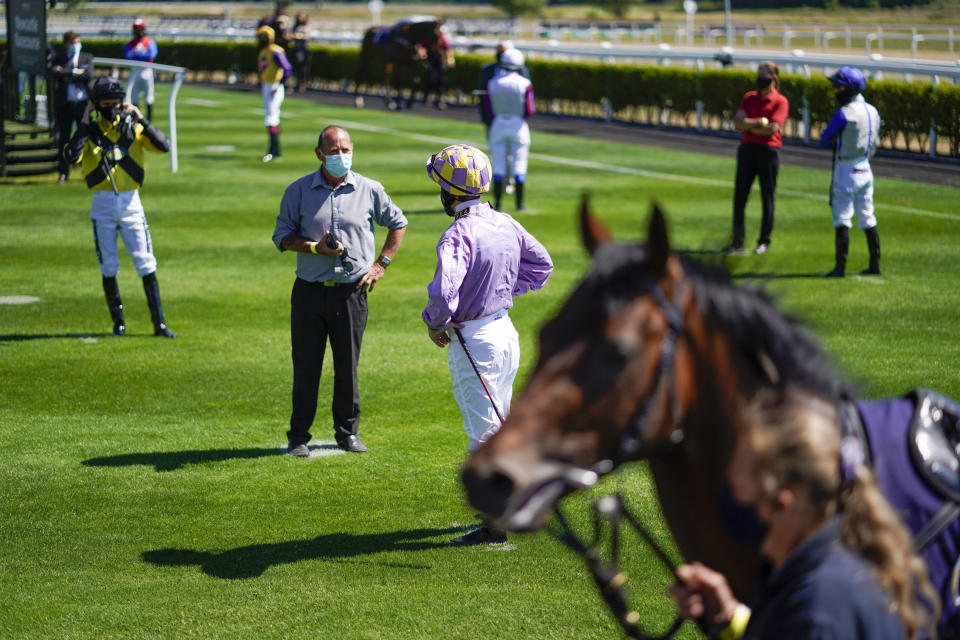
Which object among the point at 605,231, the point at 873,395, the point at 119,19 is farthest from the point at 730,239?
the point at 119,19

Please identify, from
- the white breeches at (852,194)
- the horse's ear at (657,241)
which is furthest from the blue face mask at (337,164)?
the white breeches at (852,194)

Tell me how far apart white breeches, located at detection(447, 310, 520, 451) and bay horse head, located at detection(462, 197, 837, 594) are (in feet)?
13.0

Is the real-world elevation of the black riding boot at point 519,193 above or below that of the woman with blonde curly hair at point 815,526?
above

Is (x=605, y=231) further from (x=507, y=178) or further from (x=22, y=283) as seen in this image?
(x=507, y=178)

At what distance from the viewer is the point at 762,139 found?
14.4 m

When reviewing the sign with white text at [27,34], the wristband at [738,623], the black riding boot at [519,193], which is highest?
the sign with white text at [27,34]

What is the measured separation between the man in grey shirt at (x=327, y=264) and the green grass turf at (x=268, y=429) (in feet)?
1.83

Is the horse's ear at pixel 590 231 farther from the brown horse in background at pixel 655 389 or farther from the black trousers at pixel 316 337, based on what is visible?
the black trousers at pixel 316 337

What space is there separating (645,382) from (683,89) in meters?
27.9

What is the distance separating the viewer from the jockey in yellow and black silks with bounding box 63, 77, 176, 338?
10953 millimetres

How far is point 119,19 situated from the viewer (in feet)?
224

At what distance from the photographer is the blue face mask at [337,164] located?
A: 8000 millimetres

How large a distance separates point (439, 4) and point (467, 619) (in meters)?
114

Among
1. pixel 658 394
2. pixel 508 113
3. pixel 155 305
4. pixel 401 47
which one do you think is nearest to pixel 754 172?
pixel 508 113
